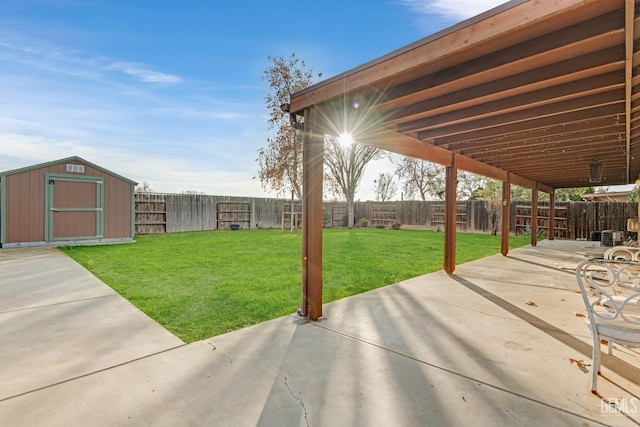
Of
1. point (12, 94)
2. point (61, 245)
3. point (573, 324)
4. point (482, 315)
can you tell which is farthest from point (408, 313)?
point (61, 245)

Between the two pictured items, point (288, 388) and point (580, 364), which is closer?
point (288, 388)

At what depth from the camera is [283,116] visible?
561 inches

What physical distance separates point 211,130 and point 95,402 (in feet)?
31.7

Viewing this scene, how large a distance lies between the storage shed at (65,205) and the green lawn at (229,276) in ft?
3.32

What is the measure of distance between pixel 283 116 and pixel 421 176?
13.4m

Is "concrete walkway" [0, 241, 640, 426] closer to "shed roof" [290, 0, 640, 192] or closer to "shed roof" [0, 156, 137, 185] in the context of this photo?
"shed roof" [290, 0, 640, 192]

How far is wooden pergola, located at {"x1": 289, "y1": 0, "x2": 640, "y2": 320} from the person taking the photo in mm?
1834

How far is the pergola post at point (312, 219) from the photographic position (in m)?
3.10

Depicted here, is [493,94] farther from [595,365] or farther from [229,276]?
[229,276]

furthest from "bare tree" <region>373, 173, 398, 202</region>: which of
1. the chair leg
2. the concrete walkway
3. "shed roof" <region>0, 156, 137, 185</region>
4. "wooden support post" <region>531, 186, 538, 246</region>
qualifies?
the chair leg

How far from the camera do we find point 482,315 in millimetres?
3240

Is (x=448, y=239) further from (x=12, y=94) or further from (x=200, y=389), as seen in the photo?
(x=12, y=94)

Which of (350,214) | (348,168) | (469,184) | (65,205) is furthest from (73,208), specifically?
(469,184)

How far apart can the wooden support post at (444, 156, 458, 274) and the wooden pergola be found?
0.06 meters
